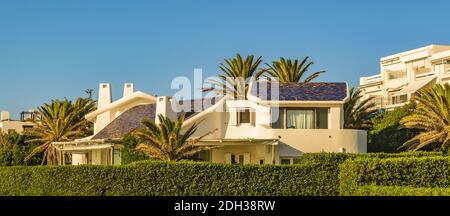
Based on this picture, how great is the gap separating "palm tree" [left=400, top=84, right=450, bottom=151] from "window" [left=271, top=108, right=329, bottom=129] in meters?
5.97

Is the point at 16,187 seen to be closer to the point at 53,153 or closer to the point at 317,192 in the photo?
the point at 53,153

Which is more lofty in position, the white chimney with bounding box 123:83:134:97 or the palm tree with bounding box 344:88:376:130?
the white chimney with bounding box 123:83:134:97

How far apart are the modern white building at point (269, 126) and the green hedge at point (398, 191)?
13574 mm

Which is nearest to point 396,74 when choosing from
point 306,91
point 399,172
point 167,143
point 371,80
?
point 371,80

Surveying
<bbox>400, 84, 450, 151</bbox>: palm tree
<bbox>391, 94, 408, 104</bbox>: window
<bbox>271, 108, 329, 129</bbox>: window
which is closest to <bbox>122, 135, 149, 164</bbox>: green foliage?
<bbox>271, 108, 329, 129</bbox>: window

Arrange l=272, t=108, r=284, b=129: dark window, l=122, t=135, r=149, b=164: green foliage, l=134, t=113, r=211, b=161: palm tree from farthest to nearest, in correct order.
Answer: l=272, t=108, r=284, b=129: dark window → l=122, t=135, r=149, b=164: green foliage → l=134, t=113, r=211, b=161: palm tree

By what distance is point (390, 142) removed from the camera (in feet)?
209

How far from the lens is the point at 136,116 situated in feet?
207

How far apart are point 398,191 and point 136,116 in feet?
103

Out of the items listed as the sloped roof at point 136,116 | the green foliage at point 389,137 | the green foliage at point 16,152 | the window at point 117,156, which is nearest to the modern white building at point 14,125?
the green foliage at point 16,152

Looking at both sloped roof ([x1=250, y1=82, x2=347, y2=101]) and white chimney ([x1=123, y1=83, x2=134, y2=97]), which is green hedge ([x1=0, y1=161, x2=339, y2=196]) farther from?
white chimney ([x1=123, y1=83, x2=134, y2=97])

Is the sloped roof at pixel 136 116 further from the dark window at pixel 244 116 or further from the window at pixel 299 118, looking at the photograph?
the window at pixel 299 118

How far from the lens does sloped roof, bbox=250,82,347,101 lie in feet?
Result: 177
